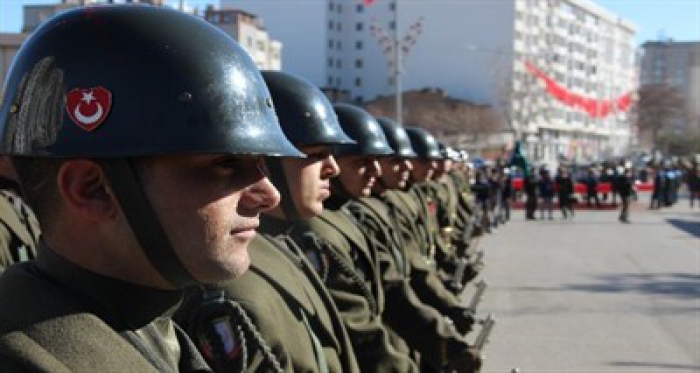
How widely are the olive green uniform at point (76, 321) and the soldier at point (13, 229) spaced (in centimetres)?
276

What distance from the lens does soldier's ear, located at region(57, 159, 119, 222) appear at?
194cm

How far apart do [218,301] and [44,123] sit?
2.77 ft

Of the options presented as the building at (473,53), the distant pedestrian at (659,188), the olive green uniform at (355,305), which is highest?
the building at (473,53)

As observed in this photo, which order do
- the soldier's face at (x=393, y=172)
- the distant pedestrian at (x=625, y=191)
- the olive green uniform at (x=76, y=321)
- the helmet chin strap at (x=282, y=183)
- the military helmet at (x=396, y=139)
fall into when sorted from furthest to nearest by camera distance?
the distant pedestrian at (x=625, y=191)
the military helmet at (x=396, y=139)
the soldier's face at (x=393, y=172)
the helmet chin strap at (x=282, y=183)
the olive green uniform at (x=76, y=321)

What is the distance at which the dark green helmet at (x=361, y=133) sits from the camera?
5.52 meters

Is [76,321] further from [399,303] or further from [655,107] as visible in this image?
[655,107]

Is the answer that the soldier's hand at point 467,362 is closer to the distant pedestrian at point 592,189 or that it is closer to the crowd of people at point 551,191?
the crowd of people at point 551,191

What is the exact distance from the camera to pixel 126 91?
2.00 meters

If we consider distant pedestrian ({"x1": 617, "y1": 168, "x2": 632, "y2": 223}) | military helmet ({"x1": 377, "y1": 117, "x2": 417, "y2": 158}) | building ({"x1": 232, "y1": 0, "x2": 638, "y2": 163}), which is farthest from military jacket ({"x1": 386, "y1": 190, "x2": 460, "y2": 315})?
building ({"x1": 232, "y1": 0, "x2": 638, "y2": 163})

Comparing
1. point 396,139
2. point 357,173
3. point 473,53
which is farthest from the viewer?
point 473,53

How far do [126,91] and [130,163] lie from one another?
0.48 ft

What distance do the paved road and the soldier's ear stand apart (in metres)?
6.66

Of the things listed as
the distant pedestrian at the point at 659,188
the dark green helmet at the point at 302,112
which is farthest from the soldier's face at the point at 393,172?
the distant pedestrian at the point at 659,188

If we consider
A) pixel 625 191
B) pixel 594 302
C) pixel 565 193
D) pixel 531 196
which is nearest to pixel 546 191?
pixel 565 193
